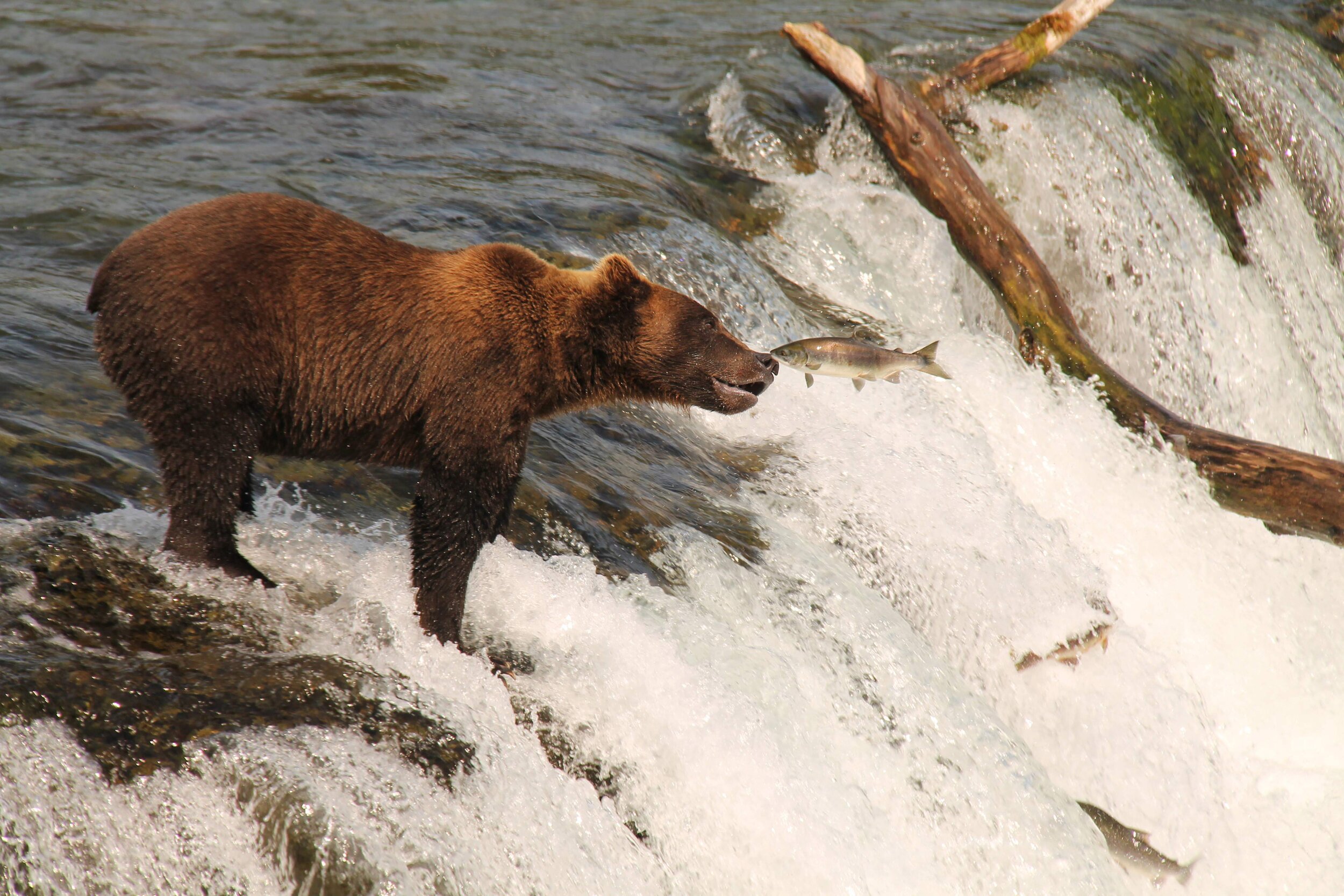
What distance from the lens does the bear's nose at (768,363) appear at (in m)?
4.63

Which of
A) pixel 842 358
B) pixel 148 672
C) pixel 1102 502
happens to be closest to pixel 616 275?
pixel 842 358

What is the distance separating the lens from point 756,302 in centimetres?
718

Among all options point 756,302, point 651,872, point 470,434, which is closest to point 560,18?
point 756,302

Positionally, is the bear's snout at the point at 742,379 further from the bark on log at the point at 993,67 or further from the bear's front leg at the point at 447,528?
the bark on log at the point at 993,67

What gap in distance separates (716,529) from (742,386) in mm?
878

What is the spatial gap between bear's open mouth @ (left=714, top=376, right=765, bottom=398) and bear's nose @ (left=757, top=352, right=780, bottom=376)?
5cm

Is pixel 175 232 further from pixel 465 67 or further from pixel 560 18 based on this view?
pixel 560 18


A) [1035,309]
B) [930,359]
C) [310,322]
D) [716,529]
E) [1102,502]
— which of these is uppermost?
[310,322]

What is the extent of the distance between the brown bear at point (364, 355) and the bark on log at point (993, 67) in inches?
261

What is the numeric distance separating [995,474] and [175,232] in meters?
4.60

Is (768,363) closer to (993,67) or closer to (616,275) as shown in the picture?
(616,275)

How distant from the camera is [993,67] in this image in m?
10.4

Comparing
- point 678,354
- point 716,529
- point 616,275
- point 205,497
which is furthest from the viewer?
point 716,529

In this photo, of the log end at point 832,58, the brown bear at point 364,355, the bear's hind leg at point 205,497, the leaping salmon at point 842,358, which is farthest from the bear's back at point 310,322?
the log end at point 832,58
